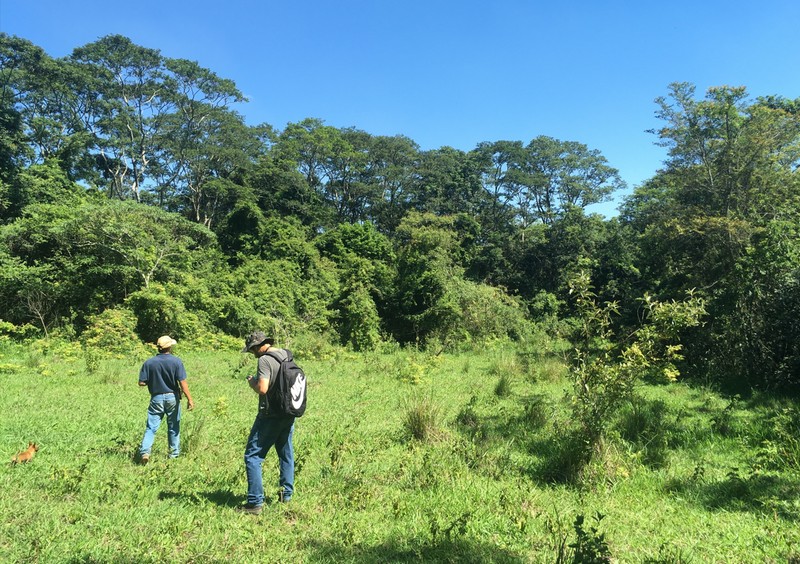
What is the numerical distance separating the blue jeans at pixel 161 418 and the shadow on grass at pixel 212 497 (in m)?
0.97

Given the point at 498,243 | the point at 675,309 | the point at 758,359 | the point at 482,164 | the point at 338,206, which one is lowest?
the point at 758,359

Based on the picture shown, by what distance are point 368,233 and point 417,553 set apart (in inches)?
930

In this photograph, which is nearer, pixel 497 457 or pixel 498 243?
pixel 497 457

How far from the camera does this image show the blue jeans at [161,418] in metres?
4.87

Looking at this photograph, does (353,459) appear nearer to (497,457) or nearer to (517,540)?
(497,457)

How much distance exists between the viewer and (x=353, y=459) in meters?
5.20

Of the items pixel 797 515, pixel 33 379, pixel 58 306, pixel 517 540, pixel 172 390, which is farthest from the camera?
pixel 58 306

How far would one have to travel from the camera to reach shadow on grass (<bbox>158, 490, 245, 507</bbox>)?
391 cm

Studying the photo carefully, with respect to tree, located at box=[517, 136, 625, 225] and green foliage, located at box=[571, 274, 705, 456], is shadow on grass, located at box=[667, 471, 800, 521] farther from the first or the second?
tree, located at box=[517, 136, 625, 225]

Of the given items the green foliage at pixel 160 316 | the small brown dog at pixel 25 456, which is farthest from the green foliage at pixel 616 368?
the green foliage at pixel 160 316

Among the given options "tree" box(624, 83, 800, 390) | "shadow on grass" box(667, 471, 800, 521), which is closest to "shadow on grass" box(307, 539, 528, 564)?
"shadow on grass" box(667, 471, 800, 521)

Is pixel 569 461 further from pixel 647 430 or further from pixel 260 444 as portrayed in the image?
pixel 260 444

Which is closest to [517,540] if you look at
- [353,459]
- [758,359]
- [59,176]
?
[353,459]

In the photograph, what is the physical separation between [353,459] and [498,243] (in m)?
28.5
